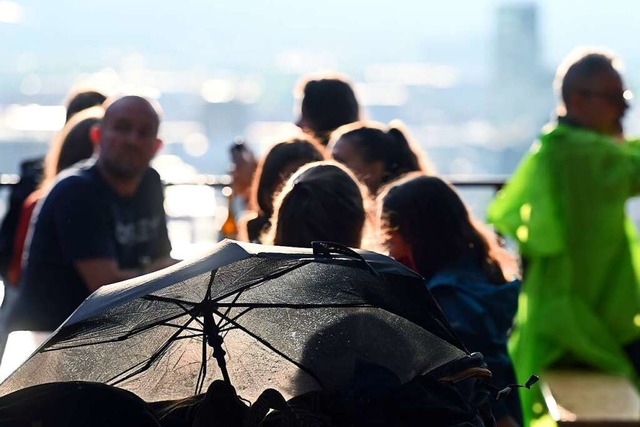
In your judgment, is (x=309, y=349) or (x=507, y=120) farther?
(x=507, y=120)

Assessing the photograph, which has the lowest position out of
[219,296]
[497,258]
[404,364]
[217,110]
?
[217,110]

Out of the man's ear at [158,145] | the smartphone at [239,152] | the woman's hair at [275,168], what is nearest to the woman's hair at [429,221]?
the woman's hair at [275,168]

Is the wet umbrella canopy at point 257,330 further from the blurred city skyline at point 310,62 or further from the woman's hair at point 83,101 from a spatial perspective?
the woman's hair at point 83,101

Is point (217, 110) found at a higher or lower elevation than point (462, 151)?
higher

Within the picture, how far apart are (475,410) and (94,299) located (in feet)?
1.96

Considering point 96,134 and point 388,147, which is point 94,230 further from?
point 388,147

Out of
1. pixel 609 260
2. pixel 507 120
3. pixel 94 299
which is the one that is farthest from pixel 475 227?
pixel 507 120

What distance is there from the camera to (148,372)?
1.96 m

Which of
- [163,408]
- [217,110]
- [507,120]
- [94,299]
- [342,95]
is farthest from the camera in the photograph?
[507,120]

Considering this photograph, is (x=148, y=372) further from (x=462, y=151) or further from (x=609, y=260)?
(x=462, y=151)

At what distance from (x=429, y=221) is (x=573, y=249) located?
2.63 meters

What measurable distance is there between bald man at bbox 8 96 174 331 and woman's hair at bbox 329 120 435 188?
2.40 ft

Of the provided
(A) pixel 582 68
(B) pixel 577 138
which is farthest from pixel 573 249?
(A) pixel 582 68

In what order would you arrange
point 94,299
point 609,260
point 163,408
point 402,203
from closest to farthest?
point 94,299 < point 163,408 < point 402,203 < point 609,260
